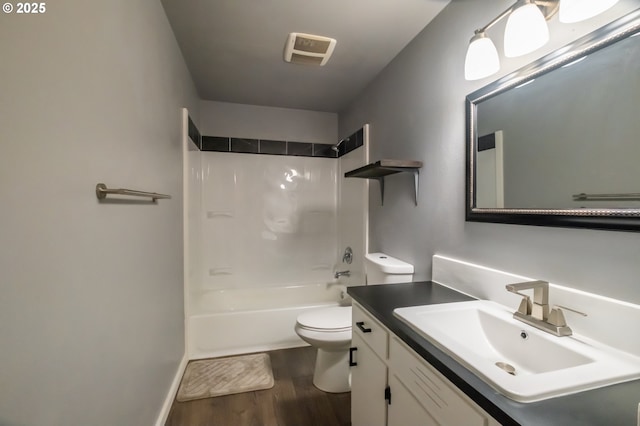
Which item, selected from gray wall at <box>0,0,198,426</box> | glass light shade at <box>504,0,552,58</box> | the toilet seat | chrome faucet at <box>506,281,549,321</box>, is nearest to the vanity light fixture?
glass light shade at <box>504,0,552,58</box>

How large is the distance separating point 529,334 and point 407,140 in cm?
130

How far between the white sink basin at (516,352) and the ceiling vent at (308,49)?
1664mm

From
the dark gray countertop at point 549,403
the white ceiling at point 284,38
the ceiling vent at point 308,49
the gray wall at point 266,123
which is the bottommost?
the dark gray countertop at point 549,403

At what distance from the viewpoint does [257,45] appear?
1841 mm

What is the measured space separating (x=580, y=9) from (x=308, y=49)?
1.44 m

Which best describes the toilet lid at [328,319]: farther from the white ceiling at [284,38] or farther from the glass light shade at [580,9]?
the white ceiling at [284,38]

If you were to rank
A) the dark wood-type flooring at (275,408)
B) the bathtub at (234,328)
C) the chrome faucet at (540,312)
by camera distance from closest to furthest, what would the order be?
the chrome faucet at (540,312)
the dark wood-type flooring at (275,408)
the bathtub at (234,328)

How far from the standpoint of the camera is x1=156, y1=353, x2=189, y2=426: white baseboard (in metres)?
1.55

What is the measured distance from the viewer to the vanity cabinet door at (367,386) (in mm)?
1088

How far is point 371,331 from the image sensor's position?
1.18 meters

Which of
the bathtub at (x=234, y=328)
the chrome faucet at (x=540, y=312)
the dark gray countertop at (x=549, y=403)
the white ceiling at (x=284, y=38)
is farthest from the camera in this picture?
the bathtub at (x=234, y=328)

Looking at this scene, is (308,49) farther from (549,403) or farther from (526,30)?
(549,403)

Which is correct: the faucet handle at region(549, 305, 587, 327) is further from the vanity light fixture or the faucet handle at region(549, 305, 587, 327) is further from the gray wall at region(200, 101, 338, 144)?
the gray wall at region(200, 101, 338, 144)

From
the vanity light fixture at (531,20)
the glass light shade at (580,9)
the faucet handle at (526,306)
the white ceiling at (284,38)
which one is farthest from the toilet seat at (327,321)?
the white ceiling at (284,38)
